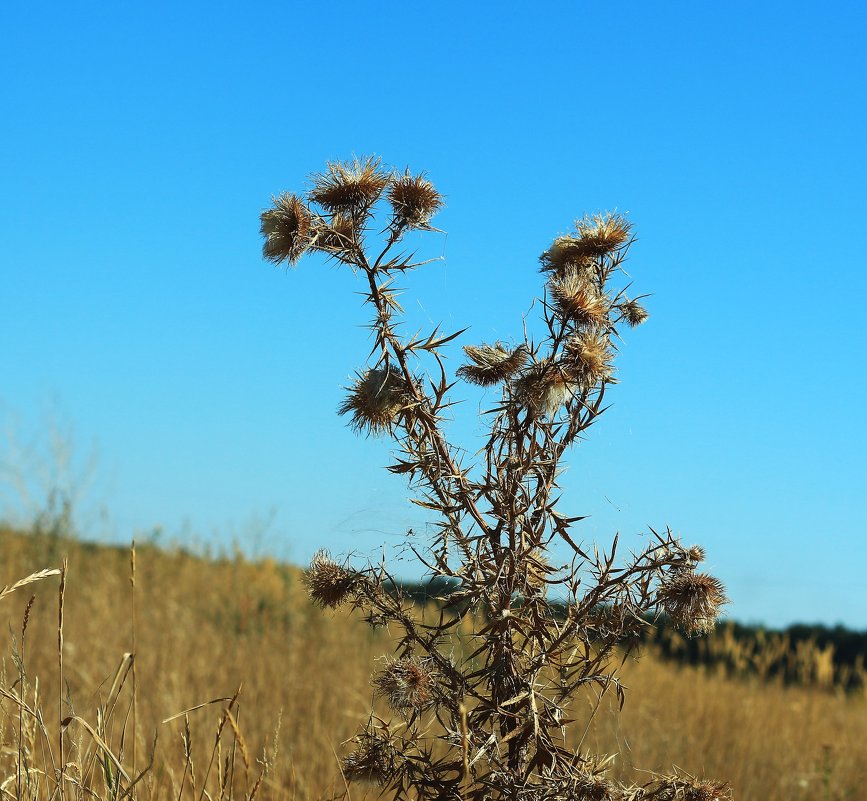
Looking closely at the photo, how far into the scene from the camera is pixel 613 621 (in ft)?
5.91

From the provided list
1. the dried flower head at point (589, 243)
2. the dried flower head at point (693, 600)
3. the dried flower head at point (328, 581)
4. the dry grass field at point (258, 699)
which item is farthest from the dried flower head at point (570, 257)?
the dry grass field at point (258, 699)

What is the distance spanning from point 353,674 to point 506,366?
5307mm

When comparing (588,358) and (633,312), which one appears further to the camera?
(633,312)

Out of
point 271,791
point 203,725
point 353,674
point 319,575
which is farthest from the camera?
point 353,674

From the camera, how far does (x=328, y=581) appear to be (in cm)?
181

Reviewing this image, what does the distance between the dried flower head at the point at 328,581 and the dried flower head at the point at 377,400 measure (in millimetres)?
288

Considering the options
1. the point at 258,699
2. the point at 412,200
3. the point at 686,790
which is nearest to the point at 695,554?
the point at 686,790

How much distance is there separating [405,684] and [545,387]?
572 millimetres

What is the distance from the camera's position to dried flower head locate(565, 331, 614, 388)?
5.67ft

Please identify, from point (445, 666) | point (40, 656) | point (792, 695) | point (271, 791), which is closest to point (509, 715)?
point (445, 666)

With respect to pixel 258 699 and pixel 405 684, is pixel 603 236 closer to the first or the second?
pixel 405 684

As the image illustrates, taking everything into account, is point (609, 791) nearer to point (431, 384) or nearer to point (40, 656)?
point (431, 384)

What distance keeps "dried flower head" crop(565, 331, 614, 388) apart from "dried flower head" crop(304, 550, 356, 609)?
58 cm

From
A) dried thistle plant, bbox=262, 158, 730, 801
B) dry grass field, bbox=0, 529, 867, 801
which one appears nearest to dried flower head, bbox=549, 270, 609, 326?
dried thistle plant, bbox=262, 158, 730, 801
